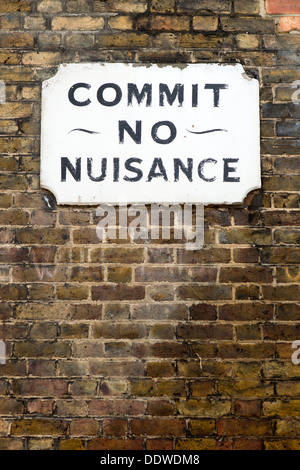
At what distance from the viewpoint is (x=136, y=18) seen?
1894mm

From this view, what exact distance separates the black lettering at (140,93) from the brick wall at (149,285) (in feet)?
0.46

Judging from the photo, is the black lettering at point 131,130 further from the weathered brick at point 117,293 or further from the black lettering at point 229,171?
the weathered brick at point 117,293

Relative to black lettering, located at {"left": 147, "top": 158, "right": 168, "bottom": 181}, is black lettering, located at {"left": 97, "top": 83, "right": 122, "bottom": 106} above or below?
above

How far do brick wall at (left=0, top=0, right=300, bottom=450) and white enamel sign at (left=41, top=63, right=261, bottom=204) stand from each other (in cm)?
7

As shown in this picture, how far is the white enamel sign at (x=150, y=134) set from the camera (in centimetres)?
182

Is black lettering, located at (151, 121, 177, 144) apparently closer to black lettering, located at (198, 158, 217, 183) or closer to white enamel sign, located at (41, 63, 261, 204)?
white enamel sign, located at (41, 63, 261, 204)

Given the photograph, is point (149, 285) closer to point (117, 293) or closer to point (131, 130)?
point (117, 293)

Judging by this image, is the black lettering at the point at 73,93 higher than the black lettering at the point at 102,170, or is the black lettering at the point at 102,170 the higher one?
the black lettering at the point at 73,93

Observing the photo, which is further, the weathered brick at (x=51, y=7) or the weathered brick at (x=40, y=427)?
the weathered brick at (x=51, y=7)

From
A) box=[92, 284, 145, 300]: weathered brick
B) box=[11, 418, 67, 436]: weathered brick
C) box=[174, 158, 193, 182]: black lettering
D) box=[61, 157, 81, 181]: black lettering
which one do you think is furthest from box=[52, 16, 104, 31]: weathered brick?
box=[11, 418, 67, 436]: weathered brick

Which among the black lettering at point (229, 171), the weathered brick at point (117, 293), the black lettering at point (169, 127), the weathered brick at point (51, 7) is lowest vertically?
the weathered brick at point (117, 293)

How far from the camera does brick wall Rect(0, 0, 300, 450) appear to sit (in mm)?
1771

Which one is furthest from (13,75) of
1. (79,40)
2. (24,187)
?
(24,187)

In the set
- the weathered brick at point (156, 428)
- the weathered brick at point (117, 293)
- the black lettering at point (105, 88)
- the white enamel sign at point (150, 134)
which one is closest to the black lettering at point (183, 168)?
the white enamel sign at point (150, 134)
